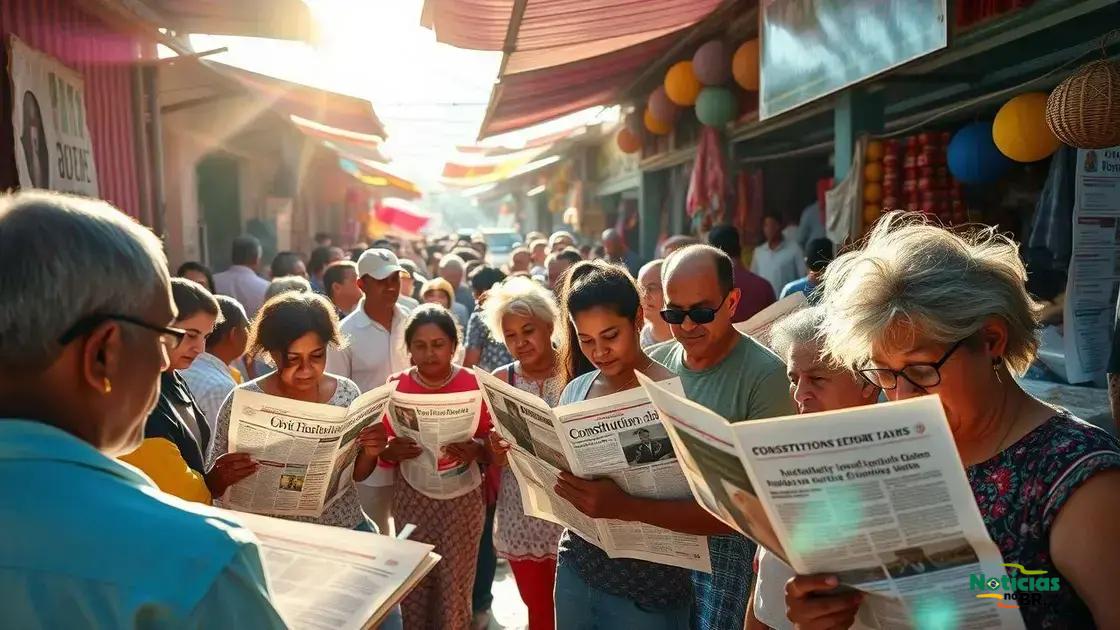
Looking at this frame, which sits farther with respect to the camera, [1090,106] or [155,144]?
[155,144]

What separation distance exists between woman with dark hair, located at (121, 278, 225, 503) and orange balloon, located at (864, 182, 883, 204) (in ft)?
13.6

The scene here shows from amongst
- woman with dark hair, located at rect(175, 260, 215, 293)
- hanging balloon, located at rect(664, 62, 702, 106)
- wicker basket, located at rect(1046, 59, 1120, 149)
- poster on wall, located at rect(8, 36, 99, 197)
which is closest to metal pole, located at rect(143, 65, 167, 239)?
woman with dark hair, located at rect(175, 260, 215, 293)

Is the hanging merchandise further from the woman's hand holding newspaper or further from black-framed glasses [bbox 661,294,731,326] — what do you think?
the woman's hand holding newspaper

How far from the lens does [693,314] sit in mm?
2518

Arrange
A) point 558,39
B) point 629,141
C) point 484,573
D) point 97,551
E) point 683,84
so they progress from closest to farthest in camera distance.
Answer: point 97,551 → point 484,573 → point 558,39 → point 683,84 → point 629,141

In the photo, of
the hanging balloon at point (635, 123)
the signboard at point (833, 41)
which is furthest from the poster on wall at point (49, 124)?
the hanging balloon at point (635, 123)

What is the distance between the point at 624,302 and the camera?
252cm

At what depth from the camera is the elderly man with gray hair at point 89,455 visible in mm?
938

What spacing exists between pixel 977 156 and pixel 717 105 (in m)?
3.15

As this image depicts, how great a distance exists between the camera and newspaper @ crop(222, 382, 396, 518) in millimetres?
2518

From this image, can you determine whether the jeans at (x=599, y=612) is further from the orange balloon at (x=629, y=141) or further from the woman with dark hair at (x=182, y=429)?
the orange balloon at (x=629, y=141)

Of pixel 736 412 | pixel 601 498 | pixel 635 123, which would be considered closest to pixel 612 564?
pixel 601 498

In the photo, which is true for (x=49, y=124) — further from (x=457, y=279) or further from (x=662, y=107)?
(x=662, y=107)

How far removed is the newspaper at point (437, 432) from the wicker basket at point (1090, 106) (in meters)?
2.61
